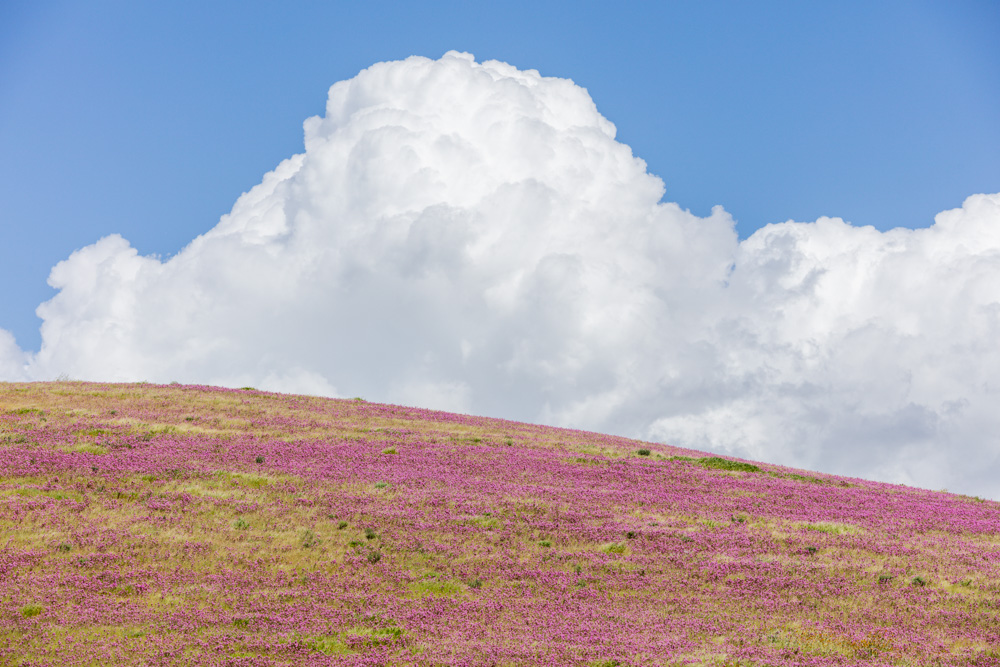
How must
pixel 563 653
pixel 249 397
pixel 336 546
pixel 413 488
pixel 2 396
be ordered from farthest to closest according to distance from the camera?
1. pixel 249 397
2. pixel 2 396
3. pixel 413 488
4. pixel 336 546
5. pixel 563 653

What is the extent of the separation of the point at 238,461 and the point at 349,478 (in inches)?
219

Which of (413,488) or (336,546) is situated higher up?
(413,488)

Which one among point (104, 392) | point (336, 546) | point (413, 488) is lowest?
point (336, 546)

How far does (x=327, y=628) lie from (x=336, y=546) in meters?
6.05

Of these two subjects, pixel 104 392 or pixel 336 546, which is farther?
pixel 104 392

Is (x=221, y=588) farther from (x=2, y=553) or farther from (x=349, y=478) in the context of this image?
(x=349, y=478)

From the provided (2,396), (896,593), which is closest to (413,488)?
(896,593)

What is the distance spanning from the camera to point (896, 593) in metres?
23.9

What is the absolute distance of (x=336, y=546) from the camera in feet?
87.1

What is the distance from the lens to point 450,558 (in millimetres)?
25781

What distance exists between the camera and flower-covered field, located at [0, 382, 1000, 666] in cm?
1988

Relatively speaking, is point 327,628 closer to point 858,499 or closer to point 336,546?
point 336,546

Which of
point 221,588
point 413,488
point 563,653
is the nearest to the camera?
point 563,653

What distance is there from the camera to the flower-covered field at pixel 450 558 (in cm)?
1988
